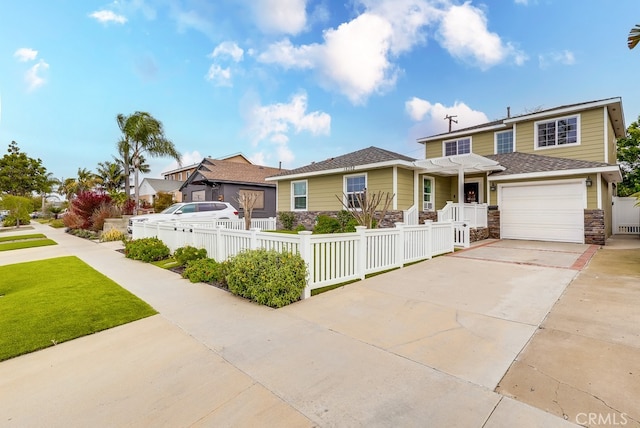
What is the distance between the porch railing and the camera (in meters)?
11.7

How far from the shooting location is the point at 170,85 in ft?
47.0

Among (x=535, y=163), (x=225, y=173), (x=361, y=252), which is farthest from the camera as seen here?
(x=225, y=173)

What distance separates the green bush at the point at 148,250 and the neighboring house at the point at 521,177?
769cm

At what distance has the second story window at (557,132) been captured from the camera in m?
13.0

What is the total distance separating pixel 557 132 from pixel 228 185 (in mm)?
18648

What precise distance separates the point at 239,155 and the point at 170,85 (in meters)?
21.4

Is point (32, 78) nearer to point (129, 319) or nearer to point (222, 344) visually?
point (129, 319)

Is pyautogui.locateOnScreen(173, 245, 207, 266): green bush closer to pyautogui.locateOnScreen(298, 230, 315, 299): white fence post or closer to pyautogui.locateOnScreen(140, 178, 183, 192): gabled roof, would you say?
pyautogui.locateOnScreen(298, 230, 315, 299): white fence post

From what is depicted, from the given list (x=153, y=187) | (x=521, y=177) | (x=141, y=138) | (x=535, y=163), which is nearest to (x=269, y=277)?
(x=521, y=177)

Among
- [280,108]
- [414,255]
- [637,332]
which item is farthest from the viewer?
[280,108]

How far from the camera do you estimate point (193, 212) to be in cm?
1509

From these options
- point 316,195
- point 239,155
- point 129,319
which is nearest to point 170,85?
point 316,195

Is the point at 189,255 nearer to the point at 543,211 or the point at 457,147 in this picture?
the point at 543,211

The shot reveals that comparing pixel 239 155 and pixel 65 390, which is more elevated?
pixel 239 155
